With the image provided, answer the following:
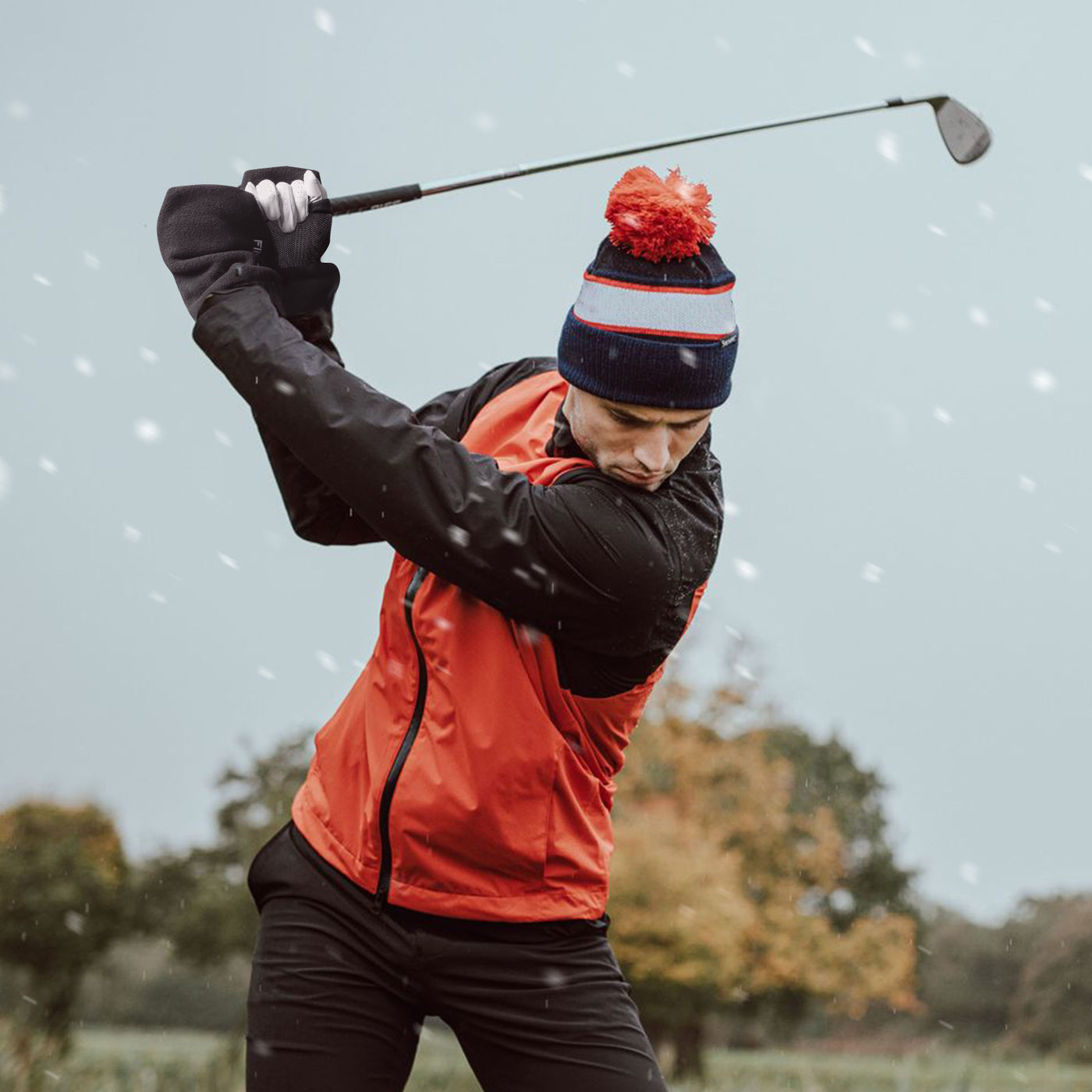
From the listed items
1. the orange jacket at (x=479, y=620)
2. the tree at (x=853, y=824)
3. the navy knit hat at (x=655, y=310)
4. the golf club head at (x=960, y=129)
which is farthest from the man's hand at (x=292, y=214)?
the tree at (x=853, y=824)

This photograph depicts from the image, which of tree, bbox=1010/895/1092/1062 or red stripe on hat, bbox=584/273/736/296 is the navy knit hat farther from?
tree, bbox=1010/895/1092/1062

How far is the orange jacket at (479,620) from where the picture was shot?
242 cm

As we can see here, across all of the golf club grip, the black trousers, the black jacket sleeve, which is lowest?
the black trousers

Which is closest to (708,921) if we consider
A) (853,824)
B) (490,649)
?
(853,824)

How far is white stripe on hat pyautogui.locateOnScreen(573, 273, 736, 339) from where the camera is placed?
2.57 metres

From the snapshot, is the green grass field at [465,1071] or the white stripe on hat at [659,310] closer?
the white stripe on hat at [659,310]

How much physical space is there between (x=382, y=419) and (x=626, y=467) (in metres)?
0.43

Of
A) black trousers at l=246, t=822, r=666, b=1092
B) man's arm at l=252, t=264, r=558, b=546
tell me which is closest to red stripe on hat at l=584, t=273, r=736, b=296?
man's arm at l=252, t=264, r=558, b=546

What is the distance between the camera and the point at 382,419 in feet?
7.90

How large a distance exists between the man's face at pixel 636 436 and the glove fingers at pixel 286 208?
0.56 meters

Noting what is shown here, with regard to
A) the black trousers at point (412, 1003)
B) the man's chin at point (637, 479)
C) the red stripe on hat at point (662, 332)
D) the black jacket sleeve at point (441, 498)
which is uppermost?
the red stripe on hat at point (662, 332)

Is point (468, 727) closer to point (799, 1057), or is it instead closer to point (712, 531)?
point (712, 531)

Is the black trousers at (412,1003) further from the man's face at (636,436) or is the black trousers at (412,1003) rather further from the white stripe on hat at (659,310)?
the white stripe on hat at (659,310)

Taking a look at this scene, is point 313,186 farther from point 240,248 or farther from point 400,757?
point 400,757
